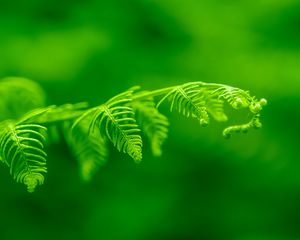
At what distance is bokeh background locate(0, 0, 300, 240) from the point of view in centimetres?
272

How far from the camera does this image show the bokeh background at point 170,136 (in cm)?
272

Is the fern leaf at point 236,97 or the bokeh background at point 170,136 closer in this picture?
the fern leaf at point 236,97

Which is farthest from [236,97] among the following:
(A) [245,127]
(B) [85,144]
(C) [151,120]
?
(B) [85,144]

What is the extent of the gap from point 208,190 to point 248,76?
0.66 meters

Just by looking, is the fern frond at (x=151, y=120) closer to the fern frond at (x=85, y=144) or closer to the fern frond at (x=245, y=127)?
the fern frond at (x=85, y=144)

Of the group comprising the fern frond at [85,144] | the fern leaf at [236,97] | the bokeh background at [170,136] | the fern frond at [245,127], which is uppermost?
the bokeh background at [170,136]

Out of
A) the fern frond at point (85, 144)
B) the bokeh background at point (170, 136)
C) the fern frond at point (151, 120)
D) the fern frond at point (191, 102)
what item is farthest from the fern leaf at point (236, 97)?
the bokeh background at point (170, 136)

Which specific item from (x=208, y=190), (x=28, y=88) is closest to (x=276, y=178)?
(x=208, y=190)

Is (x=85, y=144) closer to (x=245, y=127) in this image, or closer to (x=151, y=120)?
(x=151, y=120)

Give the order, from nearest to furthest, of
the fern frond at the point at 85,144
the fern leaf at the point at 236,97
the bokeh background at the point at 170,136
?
the fern leaf at the point at 236,97 < the fern frond at the point at 85,144 < the bokeh background at the point at 170,136

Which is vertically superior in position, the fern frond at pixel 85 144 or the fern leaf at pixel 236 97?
the fern leaf at pixel 236 97

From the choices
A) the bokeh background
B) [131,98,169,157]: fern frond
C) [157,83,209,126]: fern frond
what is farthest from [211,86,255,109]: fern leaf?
the bokeh background

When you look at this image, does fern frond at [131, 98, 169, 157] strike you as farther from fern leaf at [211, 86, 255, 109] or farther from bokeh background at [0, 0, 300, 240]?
bokeh background at [0, 0, 300, 240]

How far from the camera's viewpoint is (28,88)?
1986 mm
